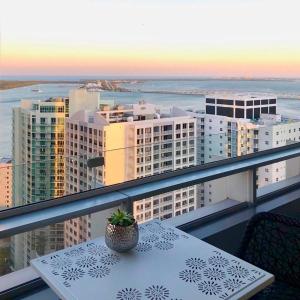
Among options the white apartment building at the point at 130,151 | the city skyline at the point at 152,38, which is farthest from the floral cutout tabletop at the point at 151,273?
the city skyline at the point at 152,38

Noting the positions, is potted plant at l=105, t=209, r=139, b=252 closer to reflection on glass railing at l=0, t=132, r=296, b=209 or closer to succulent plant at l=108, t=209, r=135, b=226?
succulent plant at l=108, t=209, r=135, b=226

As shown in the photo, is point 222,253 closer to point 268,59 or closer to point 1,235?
point 1,235

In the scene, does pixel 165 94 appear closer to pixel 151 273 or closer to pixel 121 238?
pixel 121 238

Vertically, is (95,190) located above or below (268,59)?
below

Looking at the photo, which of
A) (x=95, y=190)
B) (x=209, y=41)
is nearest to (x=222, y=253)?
(x=95, y=190)

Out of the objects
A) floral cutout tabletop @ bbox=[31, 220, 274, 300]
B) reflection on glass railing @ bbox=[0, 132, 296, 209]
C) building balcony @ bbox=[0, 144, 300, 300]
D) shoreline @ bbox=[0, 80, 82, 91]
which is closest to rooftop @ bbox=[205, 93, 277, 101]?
reflection on glass railing @ bbox=[0, 132, 296, 209]

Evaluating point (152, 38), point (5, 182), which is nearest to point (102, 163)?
point (5, 182)
